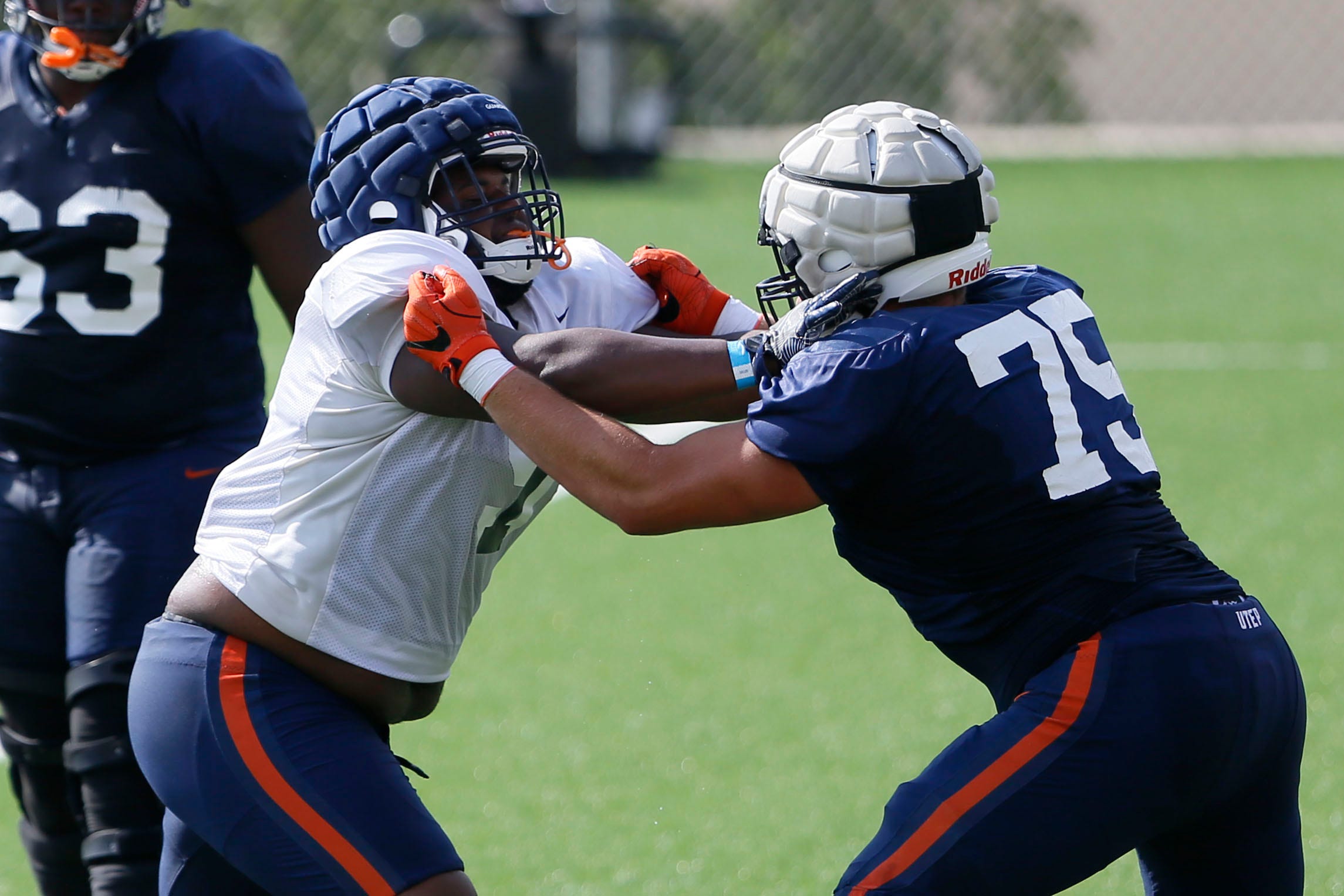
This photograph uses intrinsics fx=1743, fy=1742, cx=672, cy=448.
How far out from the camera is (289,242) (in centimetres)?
349

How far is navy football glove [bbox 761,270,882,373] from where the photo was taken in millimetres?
2615

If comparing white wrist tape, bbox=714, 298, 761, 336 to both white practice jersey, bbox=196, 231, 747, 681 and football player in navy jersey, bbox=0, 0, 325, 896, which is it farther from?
football player in navy jersey, bbox=0, 0, 325, 896

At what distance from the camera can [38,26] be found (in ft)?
11.3

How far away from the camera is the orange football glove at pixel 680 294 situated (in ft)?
10.3

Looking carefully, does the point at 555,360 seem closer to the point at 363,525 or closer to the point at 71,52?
the point at 363,525

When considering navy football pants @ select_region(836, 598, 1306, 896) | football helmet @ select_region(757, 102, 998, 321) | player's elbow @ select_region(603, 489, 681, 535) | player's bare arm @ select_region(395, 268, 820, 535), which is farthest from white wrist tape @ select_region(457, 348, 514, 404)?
navy football pants @ select_region(836, 598, 1306, 896)

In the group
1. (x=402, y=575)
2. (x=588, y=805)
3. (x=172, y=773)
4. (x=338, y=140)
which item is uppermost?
(x=338, y=140)

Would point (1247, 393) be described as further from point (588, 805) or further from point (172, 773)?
point (172, 773)

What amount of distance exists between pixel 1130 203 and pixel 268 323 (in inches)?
286

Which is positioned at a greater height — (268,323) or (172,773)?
(172,773)

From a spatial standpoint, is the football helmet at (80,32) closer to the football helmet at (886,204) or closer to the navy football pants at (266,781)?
the navy football pants at (266,781)

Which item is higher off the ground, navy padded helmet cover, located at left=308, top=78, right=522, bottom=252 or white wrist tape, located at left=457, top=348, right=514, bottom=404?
navy padded helmet cover, located at left=308, top=78, right=522, bottom=252

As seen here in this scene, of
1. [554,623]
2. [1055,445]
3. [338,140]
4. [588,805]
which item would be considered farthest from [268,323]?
[1055,445]

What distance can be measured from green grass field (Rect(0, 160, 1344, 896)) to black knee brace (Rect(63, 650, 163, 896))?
0.91m
